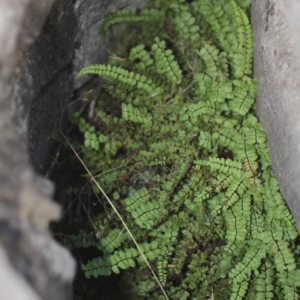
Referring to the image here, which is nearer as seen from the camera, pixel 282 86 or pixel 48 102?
pixel 282 86

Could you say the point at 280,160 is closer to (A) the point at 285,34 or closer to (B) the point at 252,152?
(B) the point at 252,152

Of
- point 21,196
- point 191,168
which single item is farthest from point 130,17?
→ point 21,196

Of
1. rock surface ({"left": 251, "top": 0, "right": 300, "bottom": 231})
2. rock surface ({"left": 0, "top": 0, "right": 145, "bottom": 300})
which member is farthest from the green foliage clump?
rock surface ({"left": 0, "top": 0, "right": 145, "bottom": 300})

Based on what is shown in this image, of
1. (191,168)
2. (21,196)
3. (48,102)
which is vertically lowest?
(21,196)

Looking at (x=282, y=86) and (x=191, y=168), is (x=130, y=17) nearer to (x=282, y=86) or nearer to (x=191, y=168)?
(x=191, y=168)

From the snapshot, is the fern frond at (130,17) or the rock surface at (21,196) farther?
the fern frond at (130,17)

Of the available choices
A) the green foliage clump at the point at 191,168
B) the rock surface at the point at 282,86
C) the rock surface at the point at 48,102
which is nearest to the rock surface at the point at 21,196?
the rock surface at the point at 48,102

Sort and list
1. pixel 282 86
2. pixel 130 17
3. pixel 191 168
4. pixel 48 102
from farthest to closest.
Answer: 1. pixel 130 17
2. pixel 191 168
3. pixel 48 102
4. pixel 282 86

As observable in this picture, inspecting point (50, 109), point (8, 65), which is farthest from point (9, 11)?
point (50, 109)

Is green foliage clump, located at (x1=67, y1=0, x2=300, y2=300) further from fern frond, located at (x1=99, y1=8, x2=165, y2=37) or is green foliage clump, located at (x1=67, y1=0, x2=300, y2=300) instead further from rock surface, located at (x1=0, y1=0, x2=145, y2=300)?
rock surface, located at (x1=0, y1=0, x2=145, y2=300)

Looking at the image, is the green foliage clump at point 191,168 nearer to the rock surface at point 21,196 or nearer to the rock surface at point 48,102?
the rock surface at point 48,102
